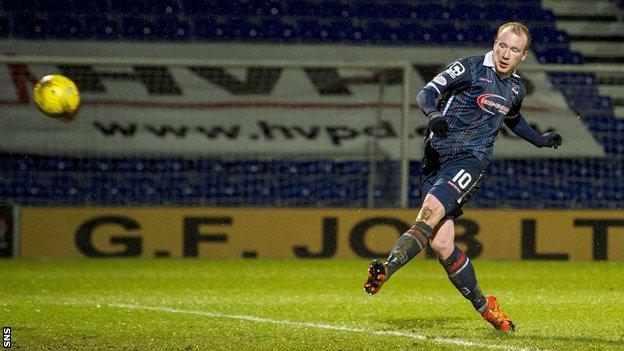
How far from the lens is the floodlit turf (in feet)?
18.3

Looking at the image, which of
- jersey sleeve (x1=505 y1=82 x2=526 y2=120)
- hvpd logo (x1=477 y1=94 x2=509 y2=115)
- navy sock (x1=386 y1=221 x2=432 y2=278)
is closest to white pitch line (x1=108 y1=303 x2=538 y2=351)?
navy sock (x1=386 y1=221 x2=432 y2=278)

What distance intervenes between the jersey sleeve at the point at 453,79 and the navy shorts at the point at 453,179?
0.36 metres

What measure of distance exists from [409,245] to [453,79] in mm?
903

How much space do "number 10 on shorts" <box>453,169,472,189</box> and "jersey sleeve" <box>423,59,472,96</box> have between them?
422mm

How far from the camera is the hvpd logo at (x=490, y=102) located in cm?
587

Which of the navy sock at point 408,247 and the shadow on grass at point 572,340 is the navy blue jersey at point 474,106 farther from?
the shadow on grass at point 572,340

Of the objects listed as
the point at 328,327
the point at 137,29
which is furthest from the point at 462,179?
the point at 137,29

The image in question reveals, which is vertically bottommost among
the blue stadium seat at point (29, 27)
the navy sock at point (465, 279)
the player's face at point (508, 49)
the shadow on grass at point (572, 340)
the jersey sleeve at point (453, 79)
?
the shadow on grass at point (572, 340)

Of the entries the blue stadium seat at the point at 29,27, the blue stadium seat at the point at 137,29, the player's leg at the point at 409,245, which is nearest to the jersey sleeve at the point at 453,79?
the player's leg at the point at 409,245

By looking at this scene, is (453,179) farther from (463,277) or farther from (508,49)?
(508,49)

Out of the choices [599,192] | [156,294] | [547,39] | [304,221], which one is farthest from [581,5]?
[156,294]

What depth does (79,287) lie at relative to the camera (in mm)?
8312

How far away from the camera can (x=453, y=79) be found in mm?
5789

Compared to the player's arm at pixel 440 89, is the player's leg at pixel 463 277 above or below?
below
